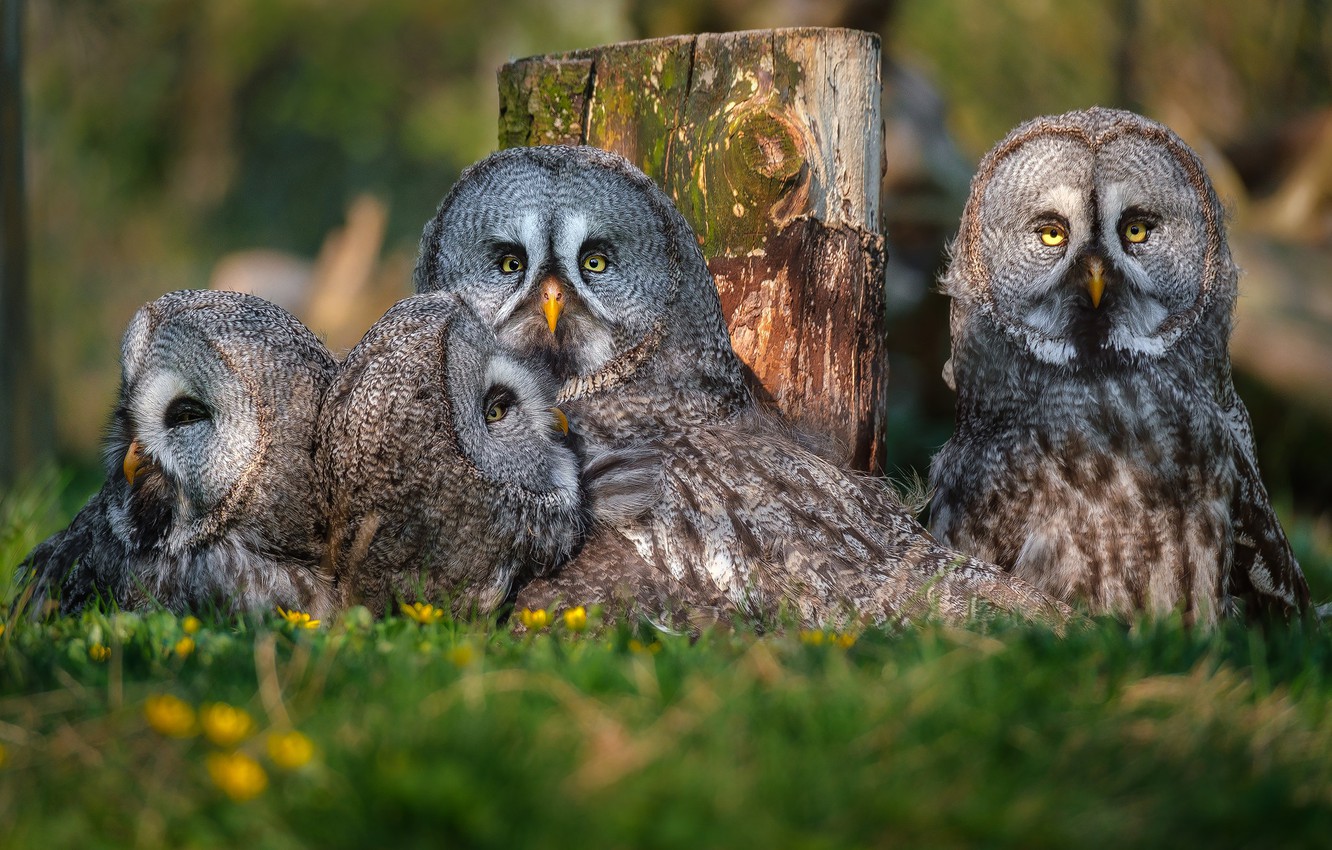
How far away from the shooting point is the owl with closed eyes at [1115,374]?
16.0 feet

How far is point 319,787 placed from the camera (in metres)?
2.26

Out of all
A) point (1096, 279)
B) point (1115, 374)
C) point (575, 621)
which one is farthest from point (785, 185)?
point (575, 621)

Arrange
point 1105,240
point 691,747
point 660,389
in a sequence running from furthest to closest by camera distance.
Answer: point 1105,240, point 660,389, point 691,747

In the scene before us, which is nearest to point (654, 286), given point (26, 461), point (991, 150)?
point (991, 150)

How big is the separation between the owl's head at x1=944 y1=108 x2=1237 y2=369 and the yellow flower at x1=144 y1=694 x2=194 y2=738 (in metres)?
3.46

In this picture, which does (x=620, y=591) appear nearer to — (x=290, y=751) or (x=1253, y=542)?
(x=290, y=751)

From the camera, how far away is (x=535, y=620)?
12.7 ft

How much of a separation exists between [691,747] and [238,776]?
0.77 meters

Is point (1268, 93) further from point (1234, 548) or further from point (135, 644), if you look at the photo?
point (135, 644)

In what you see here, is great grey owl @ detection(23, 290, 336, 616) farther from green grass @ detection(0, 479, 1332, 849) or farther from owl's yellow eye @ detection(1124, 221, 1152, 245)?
owl's yellow eye @ detection(1124, 221, 1152, 245)

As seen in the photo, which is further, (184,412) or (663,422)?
(663,422)

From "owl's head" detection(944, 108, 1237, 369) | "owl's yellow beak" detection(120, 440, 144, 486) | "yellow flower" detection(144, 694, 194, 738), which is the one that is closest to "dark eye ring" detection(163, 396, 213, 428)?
"owl's yellow beak" detection(120, 440, 144, 486)

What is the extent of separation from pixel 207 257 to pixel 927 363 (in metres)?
13.4

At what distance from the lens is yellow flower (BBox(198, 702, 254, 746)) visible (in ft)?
7.82
